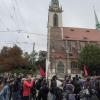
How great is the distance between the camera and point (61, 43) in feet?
266

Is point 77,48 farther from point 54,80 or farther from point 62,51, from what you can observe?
point 54,80

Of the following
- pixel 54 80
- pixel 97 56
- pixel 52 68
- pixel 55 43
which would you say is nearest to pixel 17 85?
pixel 54 80

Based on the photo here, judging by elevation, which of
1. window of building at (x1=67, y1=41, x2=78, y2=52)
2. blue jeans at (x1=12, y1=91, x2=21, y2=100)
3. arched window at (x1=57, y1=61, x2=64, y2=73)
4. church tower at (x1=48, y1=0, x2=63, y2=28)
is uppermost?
church tower at (x1=48, y1=0, x2=63, y2=28)

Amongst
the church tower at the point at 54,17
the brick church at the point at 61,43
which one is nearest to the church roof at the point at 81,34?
the brick church at the point at 61,43

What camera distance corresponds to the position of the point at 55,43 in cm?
7912

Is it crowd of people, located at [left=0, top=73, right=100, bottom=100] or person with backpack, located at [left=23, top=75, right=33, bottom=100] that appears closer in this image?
crowd of people, located at [left=0, top=73, right=100, bottom=100]

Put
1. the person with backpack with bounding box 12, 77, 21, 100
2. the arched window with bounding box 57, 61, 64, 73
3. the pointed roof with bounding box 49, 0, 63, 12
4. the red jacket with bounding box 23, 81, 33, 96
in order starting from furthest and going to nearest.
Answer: the pointed roof with bounding box 49, 0, 63, 12 → the arched window with bounding box 57, 61, 64, 73 → the person with backpack with bounding box 12, 77, 21, 100 → the red jacket with bounding box 23, 81, 33, 96

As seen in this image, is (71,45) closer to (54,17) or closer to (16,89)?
(54,17)

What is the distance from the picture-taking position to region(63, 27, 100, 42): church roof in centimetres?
8451

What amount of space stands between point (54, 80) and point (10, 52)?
211 feet

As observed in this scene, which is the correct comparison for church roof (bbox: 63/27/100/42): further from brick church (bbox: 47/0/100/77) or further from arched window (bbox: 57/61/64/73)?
arched window (bbox: 57/61/64/73)

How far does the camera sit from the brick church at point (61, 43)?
75312 millimetres

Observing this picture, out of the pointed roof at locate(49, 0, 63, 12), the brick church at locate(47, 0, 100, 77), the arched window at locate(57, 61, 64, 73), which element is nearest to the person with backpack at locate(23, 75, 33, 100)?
the brick church at locate(47, 0, 100, 77)

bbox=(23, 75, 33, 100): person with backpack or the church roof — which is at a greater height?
the church roof
